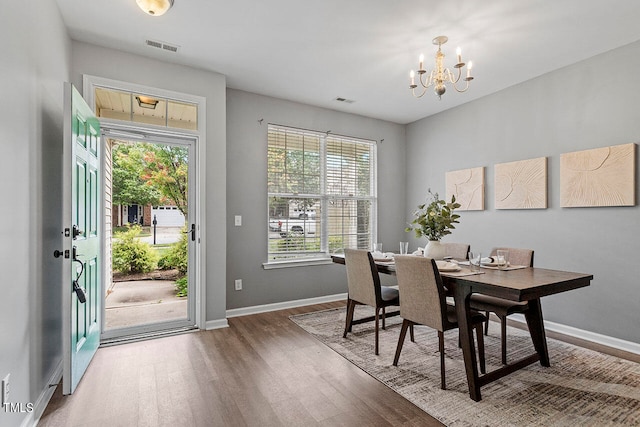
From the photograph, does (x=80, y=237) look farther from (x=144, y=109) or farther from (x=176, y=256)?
(x=144, y=109)

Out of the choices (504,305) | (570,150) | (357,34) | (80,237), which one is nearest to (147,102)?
(80,237)

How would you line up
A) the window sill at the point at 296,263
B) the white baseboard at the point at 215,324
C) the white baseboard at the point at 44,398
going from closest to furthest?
1. the white baseboard at the point at 44,398
2. the white baseboard at the point at 215,324
3. the window sill at the point at 296,263

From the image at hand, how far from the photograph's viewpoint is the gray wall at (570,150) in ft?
9.66

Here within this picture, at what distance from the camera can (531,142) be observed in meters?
3.68

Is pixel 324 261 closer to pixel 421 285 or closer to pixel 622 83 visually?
pixel 421 285

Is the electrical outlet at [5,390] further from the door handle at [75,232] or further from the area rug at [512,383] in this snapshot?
the area rug at [512,383]

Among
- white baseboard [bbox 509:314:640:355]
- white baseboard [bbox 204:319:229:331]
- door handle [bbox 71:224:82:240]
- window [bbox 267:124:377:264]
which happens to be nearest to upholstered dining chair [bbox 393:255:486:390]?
white baseboard [bbox 509:314:640:355]

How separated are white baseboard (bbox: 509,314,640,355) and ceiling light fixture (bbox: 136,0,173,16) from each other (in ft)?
15.0

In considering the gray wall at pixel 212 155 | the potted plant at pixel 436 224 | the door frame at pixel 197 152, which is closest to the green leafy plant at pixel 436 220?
the potted plant at pixel 436 224

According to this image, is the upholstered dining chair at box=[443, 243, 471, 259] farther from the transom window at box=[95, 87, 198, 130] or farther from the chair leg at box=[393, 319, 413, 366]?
the transom window at box=[95, 87, 198, 130]

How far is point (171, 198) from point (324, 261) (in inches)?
85.6

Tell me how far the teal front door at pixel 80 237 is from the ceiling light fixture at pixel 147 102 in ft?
1.62

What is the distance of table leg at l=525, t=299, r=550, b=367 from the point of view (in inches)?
101

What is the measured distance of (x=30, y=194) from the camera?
195 centimetres
